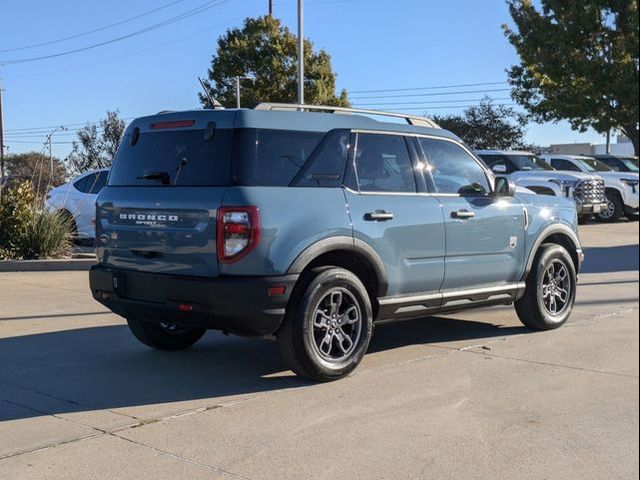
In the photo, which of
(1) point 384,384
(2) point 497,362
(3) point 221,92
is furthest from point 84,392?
(3) point 221,92

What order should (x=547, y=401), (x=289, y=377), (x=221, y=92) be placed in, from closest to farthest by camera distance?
(x=547, y=401), (x=289, y=377), (x=221, y=92)

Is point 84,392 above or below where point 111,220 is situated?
below

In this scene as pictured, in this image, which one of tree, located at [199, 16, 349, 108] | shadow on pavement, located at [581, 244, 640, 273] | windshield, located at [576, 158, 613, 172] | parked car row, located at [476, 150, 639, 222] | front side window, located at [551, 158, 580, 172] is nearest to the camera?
shadow on pavement, located at [581, 244, 640, 273]

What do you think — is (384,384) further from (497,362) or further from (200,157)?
(200,157)

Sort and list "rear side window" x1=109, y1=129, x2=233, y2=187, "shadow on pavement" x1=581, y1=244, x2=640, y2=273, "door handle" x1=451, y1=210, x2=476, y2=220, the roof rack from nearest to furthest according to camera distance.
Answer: "rear side window" x1=109, y1=129, x2=233, y2=187 → the roof rack → "door handle" x1=451, y1=210, x2=476, y2=220 → "shadow on pavement" x1=581, y1=244, x2=640, y2=273

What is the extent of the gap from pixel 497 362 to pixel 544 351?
0.64m

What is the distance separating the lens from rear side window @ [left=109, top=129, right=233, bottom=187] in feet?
18.4

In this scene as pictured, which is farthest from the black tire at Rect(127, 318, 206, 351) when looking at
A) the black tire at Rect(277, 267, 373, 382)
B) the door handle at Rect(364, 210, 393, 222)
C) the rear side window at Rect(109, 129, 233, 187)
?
the door handle at Rect(364, 210, 393, 222)

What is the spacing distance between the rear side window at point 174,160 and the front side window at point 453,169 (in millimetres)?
1982

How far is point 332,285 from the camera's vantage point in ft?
18.7

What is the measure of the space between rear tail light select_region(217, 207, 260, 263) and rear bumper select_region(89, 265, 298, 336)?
0.19m

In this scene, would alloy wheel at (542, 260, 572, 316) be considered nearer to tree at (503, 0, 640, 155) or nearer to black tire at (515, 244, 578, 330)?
black tire at (515, 244, 578, 330)

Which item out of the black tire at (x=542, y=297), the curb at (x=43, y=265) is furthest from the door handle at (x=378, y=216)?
the curb at (x=43, y=265)

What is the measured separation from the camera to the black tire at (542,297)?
7402 mm
